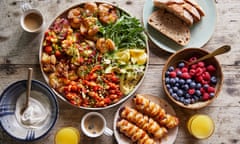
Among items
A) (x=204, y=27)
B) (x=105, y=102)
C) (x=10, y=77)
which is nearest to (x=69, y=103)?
(x=105, y=102)

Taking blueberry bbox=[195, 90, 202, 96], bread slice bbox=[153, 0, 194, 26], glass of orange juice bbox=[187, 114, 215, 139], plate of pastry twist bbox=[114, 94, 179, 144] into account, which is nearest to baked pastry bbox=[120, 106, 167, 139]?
plate of pastry twist bbox=[114, 94, 179, 144]

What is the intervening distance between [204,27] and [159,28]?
0.77 feet

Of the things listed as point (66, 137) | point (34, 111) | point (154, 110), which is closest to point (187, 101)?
point (154, 110)

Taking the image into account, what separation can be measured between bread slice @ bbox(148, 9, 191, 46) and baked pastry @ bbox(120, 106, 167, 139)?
410mm

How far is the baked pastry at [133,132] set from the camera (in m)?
2.22

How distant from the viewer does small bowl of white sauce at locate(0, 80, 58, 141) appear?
220cm

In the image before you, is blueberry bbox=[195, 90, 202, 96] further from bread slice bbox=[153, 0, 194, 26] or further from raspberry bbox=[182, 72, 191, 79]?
bread slice bbox=[153, 0, 194, 26]

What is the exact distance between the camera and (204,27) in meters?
2.35

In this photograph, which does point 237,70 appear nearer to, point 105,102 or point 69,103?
point 105,102

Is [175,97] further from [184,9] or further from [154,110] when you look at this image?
[184,9]

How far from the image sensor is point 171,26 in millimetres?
2326

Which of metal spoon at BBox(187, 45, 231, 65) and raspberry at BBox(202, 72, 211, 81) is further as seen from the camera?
raspberry at BBox(202, 72, 211, 81)

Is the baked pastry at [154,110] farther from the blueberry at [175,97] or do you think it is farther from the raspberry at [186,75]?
the raspberry at [186,75]

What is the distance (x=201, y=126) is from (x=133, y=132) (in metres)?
0.33
